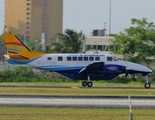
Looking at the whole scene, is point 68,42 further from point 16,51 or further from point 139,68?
point 139,68

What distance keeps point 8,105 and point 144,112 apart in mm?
4712

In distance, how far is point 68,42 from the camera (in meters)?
60.0

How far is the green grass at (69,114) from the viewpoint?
1605 centimetres

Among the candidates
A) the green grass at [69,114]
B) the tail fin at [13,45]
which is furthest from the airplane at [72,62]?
the green grass at [69,114]

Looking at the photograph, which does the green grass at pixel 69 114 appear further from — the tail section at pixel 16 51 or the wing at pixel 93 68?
the tail section at pixel 16 51

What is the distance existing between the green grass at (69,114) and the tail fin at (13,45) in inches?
974

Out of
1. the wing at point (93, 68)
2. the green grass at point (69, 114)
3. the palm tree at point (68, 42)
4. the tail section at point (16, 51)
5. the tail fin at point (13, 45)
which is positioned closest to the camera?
the green grass at point (69, 114)

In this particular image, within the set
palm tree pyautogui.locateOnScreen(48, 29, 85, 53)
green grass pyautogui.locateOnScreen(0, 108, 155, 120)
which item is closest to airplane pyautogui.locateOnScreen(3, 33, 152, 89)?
palm tree pyautogui.locateOnScreen(48, 29, 85, 53)

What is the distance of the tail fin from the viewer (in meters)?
42.9

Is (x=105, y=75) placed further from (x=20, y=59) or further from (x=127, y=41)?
(x=127, y=41)

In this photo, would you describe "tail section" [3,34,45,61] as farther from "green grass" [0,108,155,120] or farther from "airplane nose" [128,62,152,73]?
"green grass" [0,108,155,120]

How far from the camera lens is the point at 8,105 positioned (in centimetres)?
1862

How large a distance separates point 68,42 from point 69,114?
43444 mm

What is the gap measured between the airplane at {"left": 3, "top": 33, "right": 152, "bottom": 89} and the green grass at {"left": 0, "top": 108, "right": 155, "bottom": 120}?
23917 mm
